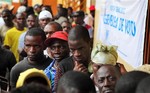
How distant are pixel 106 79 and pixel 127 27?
11.1 feet

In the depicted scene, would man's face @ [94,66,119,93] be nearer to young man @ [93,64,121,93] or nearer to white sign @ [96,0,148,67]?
young man @ [93,64,121,93]

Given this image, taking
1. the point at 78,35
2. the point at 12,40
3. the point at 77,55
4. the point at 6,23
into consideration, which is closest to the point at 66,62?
the point at 77,55

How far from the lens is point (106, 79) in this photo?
2846 millimetres

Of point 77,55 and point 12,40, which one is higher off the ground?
point 77,55

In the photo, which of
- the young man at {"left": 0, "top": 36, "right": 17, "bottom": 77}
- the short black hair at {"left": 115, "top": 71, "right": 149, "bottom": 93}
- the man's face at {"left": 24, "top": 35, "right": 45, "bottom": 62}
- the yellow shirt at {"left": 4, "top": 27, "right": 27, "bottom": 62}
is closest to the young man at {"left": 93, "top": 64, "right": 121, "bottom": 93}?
the short black hair at {"left": 115, "top": 71, "right": 149, "bottom": 93}

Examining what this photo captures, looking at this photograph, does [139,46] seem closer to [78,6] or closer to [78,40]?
[78,40]

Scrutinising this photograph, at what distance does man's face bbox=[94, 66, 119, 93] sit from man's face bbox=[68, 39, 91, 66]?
26.5 inches

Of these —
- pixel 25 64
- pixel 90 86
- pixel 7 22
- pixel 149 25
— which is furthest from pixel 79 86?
pixel 7 22

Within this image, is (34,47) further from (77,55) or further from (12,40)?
(12,40)

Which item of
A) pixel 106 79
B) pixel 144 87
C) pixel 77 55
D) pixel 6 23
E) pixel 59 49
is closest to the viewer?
pixel 144 87

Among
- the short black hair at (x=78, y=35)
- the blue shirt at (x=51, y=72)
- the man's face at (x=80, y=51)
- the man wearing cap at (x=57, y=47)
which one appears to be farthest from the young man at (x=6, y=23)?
the man's face at (x=80, y=51)

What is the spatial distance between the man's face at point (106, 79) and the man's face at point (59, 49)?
1.09 metres

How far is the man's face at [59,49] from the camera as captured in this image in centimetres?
402

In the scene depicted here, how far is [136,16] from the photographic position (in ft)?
18.8
